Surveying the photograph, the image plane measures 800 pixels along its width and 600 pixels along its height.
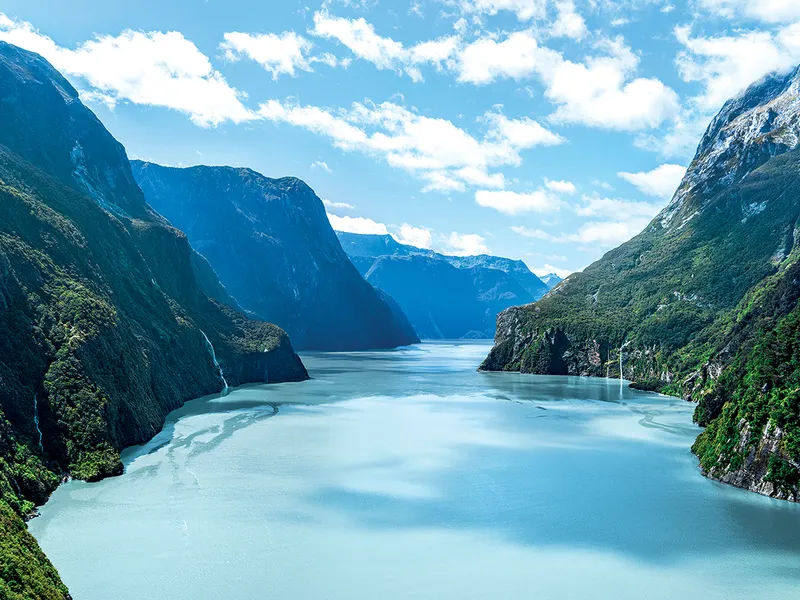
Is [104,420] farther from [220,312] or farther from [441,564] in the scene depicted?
[220,312]

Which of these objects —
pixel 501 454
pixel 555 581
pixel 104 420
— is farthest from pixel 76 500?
pixel 501 454

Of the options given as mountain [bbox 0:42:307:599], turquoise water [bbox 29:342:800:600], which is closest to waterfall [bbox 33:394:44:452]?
mountain [bbox 0:42:307:599]

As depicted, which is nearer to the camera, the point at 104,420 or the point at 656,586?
the point at 656,586

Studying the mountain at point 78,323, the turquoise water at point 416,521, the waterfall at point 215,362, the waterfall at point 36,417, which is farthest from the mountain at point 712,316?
the waterfall at point 215,362

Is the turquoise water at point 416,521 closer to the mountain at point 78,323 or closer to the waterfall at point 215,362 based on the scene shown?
the mountain at point 78,323

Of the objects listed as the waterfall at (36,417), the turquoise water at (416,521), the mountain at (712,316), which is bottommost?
the turquoise water at (416,521)

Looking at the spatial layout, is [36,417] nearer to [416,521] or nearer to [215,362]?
[416,521]

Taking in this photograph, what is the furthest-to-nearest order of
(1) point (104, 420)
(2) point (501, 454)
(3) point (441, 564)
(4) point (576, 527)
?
(2) point (501, 454) → (1) point (104, 420) → (4) point (576, 527) → (3) point (441, 564)

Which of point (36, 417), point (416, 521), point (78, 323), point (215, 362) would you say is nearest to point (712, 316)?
point (215, 362)
